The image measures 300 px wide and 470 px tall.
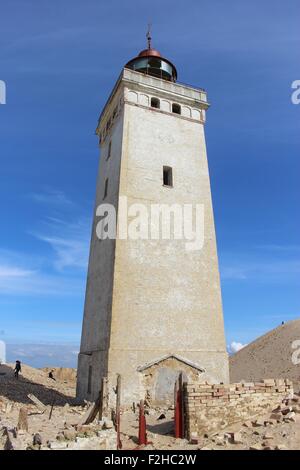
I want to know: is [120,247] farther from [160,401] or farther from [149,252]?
[160,401]

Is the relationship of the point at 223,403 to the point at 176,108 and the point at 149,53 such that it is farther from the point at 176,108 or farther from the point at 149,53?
the point at 149,53

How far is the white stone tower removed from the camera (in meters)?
15.6

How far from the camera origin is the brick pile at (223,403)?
10.3 metres

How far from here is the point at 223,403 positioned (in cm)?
1066

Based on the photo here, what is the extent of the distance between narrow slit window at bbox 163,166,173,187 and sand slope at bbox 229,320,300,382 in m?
18.1

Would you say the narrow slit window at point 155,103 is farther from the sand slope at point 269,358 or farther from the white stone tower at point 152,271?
the sand slope at point 269,358

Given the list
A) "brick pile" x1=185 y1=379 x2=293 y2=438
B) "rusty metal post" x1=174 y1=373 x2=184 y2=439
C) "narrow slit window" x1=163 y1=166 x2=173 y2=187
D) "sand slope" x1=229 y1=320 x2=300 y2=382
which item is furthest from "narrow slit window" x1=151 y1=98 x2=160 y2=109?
"sand slope" x1=229 y1=320 x2=300 y2=382

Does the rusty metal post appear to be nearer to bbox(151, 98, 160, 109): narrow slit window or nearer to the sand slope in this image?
bbox(151, 98, 160, 109): narrow slit window

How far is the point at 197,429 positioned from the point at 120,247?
862cm

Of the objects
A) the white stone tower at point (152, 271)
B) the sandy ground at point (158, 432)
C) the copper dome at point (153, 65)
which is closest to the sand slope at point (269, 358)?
the white stone tower at point (152, 271)

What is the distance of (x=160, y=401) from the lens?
15.2 m

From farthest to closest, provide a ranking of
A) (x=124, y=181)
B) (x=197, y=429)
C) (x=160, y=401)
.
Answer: (x=124, y=181), (x=160, y=401), (x=197, y=429)

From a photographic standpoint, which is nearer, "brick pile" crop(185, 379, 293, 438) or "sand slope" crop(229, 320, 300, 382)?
"brick pile" crop(185, 379, 293, 438)
